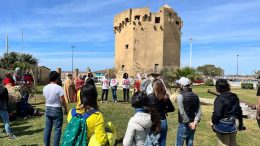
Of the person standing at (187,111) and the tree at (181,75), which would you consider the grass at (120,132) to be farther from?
the tree at (181,75)

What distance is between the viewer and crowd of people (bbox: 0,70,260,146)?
3.66m

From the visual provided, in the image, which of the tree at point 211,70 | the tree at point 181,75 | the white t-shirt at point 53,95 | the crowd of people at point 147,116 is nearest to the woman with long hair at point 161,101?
the crowd of people at point 147,116

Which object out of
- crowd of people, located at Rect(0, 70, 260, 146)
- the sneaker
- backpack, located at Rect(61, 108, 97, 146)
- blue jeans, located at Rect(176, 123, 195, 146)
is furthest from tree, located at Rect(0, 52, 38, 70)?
backpack, located at Rect(61, 108, 97, 146)

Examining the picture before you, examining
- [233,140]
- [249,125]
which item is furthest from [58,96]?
[249,125]

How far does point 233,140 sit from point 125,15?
38.1 meters

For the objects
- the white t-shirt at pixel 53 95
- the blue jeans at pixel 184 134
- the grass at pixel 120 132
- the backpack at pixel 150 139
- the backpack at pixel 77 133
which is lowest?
the grass at pixel 120 132

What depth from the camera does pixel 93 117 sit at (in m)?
3.67

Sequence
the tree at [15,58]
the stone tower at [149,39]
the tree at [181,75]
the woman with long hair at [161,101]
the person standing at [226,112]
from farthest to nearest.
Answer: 1. the stone tower at [149,39]
2. the tree at [15,58]
3. the tree at [181,75]
4. the woman with long hair at [161,101]
5. the person standing at [226,112]

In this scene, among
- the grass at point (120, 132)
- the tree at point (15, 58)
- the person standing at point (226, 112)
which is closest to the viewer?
the person standing at point (226, 112)

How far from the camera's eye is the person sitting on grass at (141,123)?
13.0 feet

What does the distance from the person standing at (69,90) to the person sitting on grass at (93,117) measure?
1056cm

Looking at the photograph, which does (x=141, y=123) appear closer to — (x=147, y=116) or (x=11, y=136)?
(x=147, y=116)

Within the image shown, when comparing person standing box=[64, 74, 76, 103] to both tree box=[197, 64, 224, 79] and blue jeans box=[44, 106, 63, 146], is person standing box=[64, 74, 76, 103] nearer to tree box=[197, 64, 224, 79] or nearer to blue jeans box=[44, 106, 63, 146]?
blue jeans box=[44, 106, 63, 146]

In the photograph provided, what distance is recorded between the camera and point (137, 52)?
41156 millimetres
